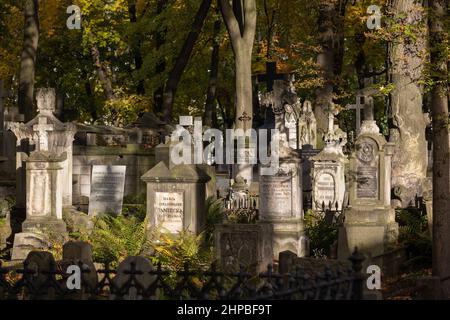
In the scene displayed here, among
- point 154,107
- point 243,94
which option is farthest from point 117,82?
point 243,94

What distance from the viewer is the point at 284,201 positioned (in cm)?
1816

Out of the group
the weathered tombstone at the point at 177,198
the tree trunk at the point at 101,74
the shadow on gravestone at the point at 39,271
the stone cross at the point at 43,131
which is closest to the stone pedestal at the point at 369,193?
the weathered tombstone at the point at 177,198

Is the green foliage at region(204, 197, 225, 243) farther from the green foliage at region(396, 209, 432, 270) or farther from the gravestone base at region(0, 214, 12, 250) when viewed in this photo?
the gravestone base at region(0, 214, 12, 250)

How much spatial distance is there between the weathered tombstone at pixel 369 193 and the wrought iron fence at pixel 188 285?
6.37 metres

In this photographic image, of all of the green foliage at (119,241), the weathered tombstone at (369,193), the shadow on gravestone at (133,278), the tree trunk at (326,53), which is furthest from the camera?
the tree trunk at (326,53)

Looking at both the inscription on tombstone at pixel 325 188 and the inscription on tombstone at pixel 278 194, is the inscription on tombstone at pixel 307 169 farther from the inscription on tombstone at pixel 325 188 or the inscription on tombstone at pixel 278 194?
the inscription on tombstone at pixel 278 194

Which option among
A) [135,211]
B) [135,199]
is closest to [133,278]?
[135,211]

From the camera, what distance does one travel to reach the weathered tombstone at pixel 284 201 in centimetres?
1803

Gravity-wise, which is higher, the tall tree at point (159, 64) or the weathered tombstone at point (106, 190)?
the tall tree at point (159, 64)

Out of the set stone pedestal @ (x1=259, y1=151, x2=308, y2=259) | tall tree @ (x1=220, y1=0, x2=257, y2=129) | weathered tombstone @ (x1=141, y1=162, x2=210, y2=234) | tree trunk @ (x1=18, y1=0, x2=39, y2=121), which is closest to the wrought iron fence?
weathered tombstone @ (x1=141, y1=162, x2=210, y2=234)

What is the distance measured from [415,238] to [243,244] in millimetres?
3855

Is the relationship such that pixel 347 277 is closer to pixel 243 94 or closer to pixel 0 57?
pixel 243 94

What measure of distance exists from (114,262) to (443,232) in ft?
16.5

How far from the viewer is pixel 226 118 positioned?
→ 50469 millimetres
